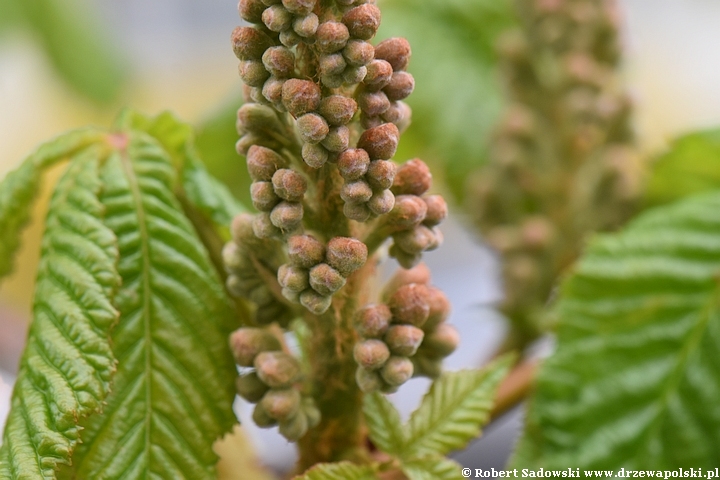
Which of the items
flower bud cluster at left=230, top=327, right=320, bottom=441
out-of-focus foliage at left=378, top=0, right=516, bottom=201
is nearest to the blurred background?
out-of-focus foliage at left=378, top=0, right=516, bottom=201

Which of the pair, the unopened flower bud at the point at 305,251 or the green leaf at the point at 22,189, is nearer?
the unopened flower bud at the point at 305,251

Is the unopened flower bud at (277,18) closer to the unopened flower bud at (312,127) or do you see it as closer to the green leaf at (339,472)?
the unopened flower bud at (312,127)

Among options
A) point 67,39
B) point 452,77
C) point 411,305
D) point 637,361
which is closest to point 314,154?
point 411,305

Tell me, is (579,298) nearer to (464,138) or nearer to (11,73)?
(464,138)

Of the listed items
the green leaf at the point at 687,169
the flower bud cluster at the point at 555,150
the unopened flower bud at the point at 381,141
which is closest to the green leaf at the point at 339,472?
the unopened flower bud at the point at 381,141

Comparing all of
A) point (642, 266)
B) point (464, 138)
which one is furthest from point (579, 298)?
point (464, 138)

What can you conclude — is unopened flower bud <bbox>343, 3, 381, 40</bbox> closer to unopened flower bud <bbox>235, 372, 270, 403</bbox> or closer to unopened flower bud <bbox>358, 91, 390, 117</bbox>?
unopened flower bud <bbox>358, 91, 390, 117</bbox>

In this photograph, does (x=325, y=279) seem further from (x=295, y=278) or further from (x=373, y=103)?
(x=373, y=103)
